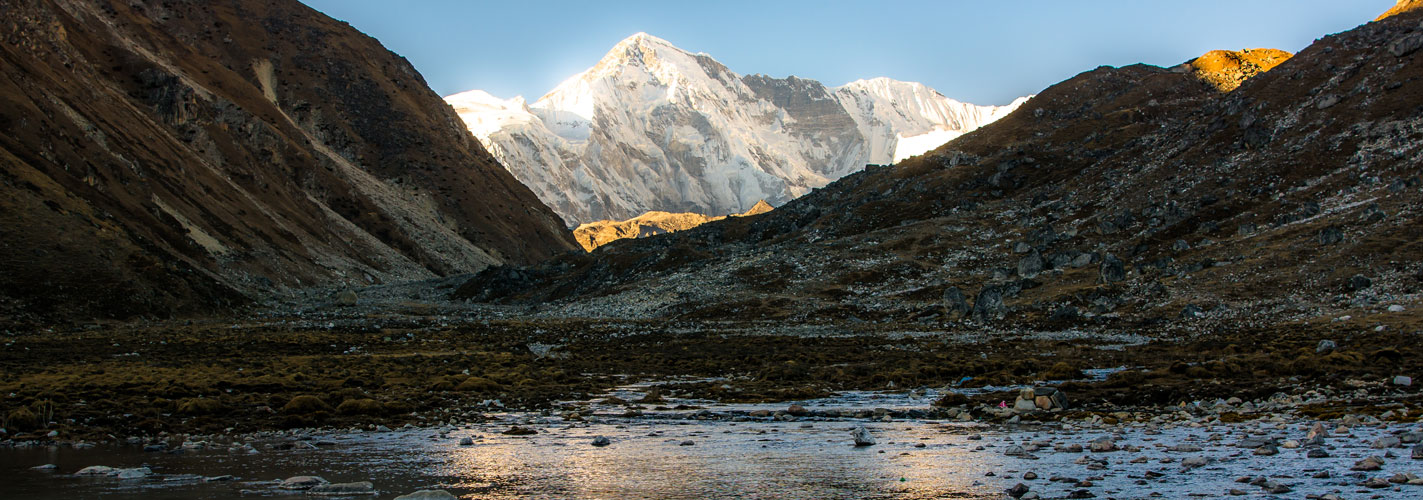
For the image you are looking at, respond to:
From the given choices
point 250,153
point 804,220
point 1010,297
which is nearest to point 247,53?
point 250,153

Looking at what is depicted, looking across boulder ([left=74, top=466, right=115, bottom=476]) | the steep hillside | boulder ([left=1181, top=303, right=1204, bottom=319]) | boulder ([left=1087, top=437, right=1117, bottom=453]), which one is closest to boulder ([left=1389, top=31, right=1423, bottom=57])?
the steep hillside

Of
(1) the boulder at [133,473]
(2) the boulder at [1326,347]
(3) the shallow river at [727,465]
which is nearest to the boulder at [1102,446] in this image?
(3) the shallow river at [727,465]

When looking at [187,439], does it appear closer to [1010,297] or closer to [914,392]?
[914,392]

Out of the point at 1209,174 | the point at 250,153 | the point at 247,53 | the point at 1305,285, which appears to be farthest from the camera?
the point at 247,53

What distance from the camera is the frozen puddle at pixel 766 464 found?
1518cm

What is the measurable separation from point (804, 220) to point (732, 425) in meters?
94.6

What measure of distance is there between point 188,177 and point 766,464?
11084cm

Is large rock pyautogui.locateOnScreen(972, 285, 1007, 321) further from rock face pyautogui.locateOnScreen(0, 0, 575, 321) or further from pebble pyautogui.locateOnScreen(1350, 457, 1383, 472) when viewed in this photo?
rock face pyautogui.locateOnScreen(0, 0, 575, 321)

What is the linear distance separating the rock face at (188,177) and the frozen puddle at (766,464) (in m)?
47.8

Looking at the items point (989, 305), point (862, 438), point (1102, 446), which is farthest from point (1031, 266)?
point (1102, 446)

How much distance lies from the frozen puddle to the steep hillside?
1115 inches

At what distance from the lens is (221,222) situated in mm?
103625

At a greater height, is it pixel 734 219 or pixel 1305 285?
pixel 734 219

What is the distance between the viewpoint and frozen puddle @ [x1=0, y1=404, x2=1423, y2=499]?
49.8 ft
